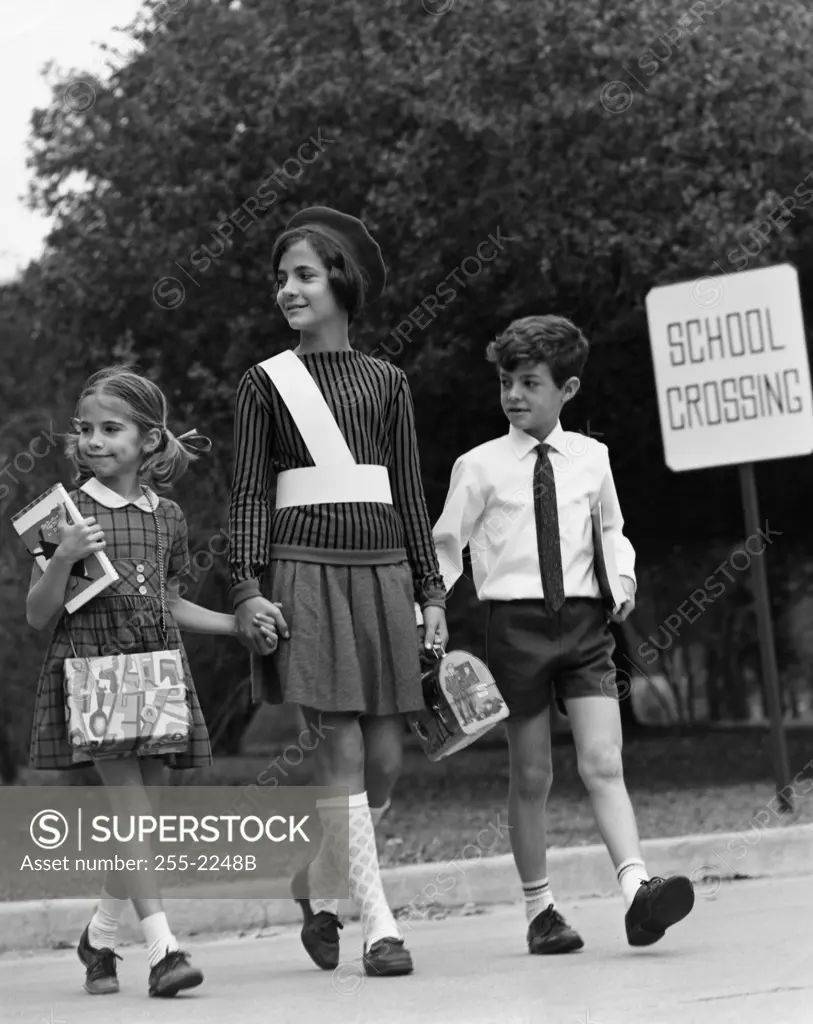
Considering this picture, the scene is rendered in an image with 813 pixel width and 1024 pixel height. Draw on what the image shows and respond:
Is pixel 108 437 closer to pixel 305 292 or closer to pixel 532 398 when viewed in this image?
pixel 305 292

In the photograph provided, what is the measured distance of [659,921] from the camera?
16.4 ft

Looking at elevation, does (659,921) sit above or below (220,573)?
below

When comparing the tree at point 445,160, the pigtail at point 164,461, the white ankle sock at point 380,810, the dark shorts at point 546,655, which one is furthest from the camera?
the tree at point 445,160

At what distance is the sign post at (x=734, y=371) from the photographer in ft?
28.1

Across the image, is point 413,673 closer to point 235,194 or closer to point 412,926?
point 412,926

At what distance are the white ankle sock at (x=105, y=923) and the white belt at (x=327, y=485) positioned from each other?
1164mm

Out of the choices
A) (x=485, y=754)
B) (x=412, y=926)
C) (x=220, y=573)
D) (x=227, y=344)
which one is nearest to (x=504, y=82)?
(x=227, y=344)

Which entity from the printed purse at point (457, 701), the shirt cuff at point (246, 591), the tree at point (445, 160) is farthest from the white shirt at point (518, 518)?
the tree at point (445, 160)

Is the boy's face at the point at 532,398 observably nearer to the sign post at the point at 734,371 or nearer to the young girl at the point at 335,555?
the young girl at the point at 335,555

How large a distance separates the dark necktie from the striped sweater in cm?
Result: 34

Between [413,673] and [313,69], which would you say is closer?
[413,673]

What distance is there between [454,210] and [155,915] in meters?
6.55

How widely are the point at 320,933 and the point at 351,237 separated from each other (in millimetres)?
2000

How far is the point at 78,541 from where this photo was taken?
188 inches
